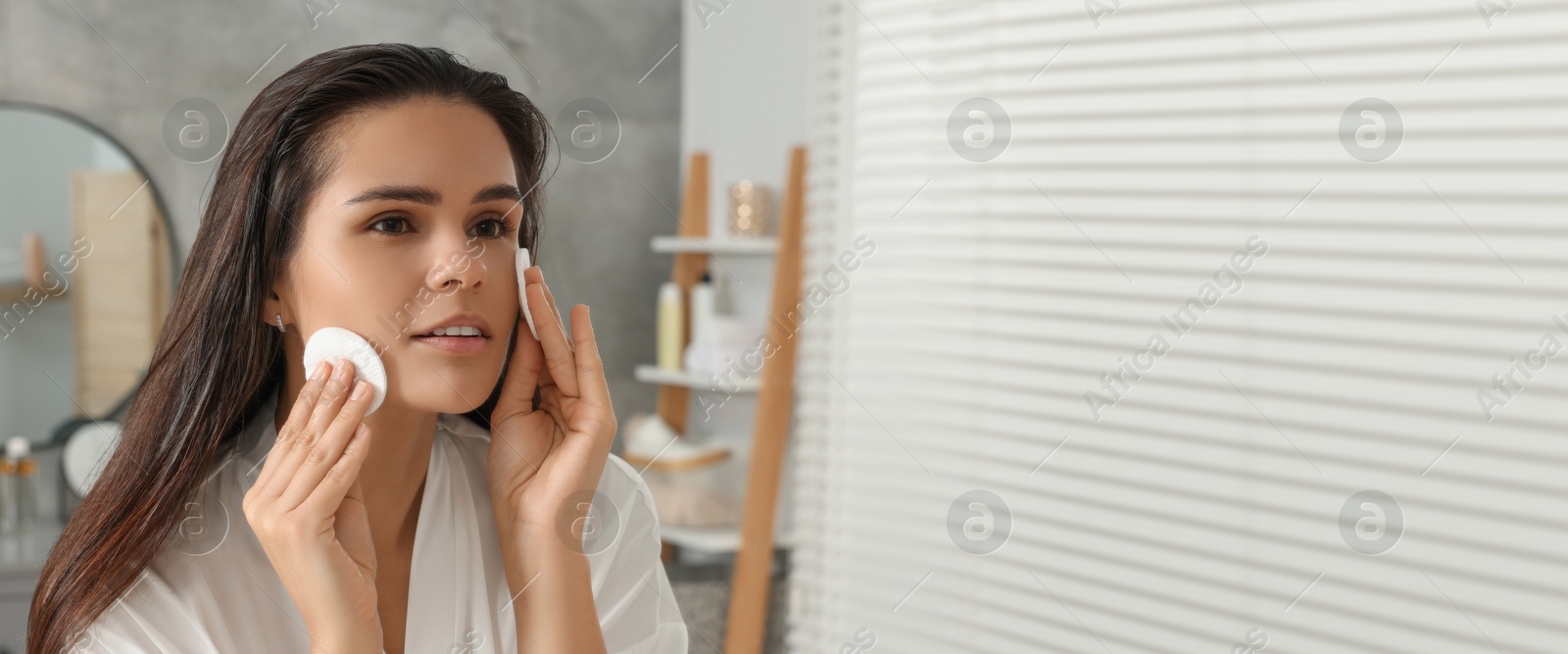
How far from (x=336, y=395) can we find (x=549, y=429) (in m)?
0.18

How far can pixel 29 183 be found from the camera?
1645 millimetres

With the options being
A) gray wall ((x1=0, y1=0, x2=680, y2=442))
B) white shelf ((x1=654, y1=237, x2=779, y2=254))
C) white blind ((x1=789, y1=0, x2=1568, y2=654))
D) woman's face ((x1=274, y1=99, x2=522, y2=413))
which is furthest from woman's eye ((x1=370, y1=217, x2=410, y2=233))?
white shelf ((x1=654, y1=237, x2=779, y2=254))

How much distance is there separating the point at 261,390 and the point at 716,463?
111 centimetres

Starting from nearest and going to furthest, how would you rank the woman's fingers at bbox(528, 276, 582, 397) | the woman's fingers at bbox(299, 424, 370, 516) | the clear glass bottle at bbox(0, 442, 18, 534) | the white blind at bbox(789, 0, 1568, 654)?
the woman's fingers at bbox(299, 424, 370, 516) → the woman's fingers at bbox(528, 276, 582, 397) → the white blind at bbox(789, 0, 1568, 654) → the clear glass bottle at bbox(0, 442, 18, 534)

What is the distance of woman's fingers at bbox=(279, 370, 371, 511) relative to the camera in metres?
0.67

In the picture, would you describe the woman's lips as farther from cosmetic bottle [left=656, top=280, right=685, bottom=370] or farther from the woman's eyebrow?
cosmetic bottle [left=656, top=280, right=685, bottom=370]

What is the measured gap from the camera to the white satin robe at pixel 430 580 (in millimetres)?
710

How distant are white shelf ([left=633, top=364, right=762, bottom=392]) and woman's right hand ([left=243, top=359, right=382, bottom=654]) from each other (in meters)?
1.15

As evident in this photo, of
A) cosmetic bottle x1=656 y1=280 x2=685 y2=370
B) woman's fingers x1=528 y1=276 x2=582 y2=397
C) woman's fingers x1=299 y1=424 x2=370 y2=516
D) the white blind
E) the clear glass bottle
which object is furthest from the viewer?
cosmetic bottle x1=656 y1=280 x2=685 y2=370

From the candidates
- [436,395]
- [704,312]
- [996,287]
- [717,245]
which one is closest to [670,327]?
[704,312]

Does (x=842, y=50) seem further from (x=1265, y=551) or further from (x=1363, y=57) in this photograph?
(x=1265, y=551)

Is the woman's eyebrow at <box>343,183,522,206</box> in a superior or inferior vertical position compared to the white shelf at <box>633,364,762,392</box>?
superior

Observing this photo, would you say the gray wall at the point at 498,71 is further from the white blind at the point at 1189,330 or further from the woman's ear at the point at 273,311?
the woman's ear at the point at 273,311

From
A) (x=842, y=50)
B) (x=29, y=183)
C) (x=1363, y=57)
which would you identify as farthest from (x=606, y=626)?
(x=29, y=183)
